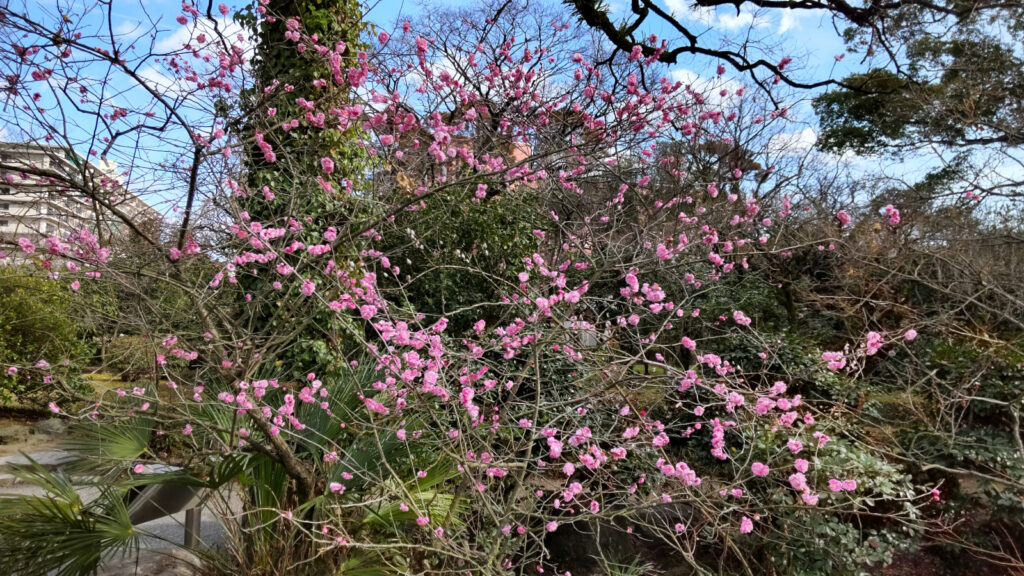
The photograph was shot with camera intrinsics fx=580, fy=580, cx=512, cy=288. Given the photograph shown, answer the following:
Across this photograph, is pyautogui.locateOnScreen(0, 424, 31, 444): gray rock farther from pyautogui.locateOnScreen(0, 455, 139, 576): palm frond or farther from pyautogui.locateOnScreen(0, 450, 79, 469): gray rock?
pyautogui.locateOnScreen(0, 455, 139, 576): palm frond

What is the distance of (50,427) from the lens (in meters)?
7.73

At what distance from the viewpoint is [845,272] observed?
9.22 meters

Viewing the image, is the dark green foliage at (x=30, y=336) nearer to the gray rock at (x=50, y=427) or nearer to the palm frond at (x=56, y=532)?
the gray rock at (x=50, y=427)

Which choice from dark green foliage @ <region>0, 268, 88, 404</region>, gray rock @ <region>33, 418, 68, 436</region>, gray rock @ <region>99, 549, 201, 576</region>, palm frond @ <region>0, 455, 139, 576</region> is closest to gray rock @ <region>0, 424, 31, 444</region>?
gray rock @ <region>33, 418, 68, 436</region>

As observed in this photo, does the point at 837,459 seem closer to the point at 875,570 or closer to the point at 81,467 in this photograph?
the point at 875,570

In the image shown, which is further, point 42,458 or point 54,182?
point 42,458

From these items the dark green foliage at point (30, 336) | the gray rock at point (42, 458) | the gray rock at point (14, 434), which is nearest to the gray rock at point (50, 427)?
the gray rock at point (14, 434)

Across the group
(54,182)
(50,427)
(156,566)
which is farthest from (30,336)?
(54,182)

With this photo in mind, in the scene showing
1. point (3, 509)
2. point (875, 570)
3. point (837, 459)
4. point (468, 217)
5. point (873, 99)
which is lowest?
point (875, 570)

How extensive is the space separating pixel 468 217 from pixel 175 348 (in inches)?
139

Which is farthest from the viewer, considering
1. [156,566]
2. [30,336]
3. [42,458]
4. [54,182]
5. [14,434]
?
[30,336]

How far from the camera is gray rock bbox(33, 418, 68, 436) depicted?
762cm

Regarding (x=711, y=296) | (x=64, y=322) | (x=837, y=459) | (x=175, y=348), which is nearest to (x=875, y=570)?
(x=837, y=459)

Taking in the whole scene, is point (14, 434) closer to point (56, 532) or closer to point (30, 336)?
point (30, 336)
